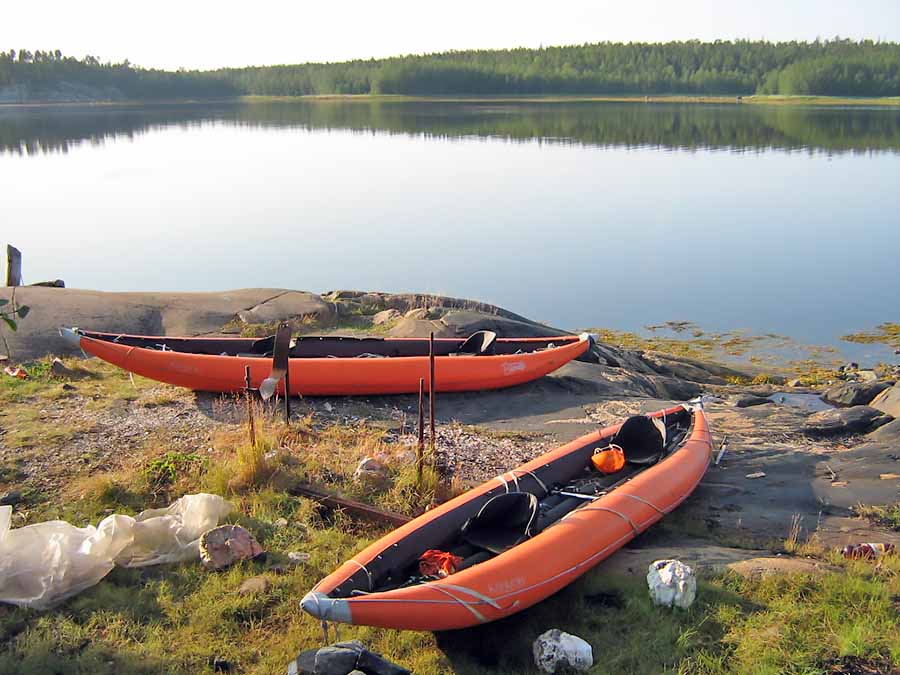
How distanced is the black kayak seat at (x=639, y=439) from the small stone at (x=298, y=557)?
2731 mm

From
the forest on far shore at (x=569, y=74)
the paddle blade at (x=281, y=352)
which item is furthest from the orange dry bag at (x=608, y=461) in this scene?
the forest on far shore at (x=569, y=74)

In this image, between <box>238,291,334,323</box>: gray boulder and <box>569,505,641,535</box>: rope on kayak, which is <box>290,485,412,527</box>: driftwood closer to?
<box>569,505,641,535</box>: rope on kayak

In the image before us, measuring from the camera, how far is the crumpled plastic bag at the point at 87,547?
4.86 m

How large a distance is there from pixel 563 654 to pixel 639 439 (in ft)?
9.53

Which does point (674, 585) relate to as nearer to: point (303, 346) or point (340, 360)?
point (340, 360)

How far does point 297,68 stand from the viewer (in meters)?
106

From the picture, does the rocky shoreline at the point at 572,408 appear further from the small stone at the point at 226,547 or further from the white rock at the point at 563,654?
the white rock at the point at 563,654

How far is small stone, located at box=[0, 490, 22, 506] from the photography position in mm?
5949

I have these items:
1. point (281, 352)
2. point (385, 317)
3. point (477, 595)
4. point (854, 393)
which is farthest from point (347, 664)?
point (854, 393)

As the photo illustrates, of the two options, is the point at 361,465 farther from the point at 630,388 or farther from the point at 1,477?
the point at 630,388

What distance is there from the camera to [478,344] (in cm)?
991

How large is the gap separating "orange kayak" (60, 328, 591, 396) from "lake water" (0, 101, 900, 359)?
Answer: 5.83m

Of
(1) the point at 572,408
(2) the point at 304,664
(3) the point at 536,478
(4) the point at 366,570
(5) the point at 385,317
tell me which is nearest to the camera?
(2) the point at 304,664

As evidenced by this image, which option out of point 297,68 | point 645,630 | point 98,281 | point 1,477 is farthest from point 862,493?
point 297,68
